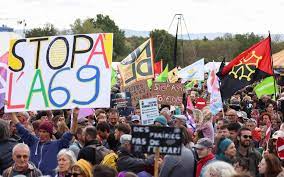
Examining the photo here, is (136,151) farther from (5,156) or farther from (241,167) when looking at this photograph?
(5,156)

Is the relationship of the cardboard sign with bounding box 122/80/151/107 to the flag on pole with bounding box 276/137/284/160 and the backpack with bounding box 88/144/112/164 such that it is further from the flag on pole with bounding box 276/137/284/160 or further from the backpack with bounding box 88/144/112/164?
the flag on pole with bounding box 276/137/284/160

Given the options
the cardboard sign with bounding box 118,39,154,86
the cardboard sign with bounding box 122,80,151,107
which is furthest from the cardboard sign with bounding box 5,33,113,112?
the cardboard sign with bounding box 118,39,154,86

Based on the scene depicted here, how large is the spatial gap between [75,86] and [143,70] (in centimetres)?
826

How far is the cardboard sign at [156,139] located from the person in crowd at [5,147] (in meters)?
2.84

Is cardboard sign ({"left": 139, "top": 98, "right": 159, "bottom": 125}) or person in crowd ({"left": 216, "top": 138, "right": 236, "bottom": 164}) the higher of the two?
cardboard sign ({"left": 139, "top": 98, "right": 159, "bottom": 125})

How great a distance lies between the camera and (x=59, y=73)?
9.67 metres

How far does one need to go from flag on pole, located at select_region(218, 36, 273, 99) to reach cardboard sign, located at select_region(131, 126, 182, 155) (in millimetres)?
9603

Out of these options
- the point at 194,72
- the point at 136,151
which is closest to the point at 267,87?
the point at 136,151

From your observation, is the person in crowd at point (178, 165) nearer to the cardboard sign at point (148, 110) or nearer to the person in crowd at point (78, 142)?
the person in crowd at point (78, 142)

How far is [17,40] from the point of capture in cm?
1005

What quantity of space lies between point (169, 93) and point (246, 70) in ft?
6.27

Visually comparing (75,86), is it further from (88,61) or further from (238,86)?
(238,86)

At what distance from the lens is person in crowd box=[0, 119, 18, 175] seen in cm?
909

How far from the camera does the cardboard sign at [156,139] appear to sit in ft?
22.0
